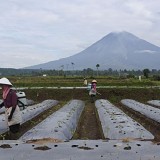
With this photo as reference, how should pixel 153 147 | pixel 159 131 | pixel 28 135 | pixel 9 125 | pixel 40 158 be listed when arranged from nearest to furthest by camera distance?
pixel 40 158
pixel 153 147
pixel 28 135
pixel 9 125
pixel 159 131

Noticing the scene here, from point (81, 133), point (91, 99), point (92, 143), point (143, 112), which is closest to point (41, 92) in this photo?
point (91, 99)

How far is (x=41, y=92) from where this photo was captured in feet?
68.3

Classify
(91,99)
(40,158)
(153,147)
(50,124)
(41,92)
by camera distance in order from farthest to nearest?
1. (41,92)
2. (91,99)
3. (50,124)
4. (153,147)
5. (40,158)

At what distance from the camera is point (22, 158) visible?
14.6 ft

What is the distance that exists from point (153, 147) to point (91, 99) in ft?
45.2

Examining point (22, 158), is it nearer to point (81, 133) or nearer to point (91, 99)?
point (81, 133)

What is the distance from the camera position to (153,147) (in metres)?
4.94

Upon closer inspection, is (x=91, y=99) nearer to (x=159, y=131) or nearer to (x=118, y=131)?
(x=159, y=131)

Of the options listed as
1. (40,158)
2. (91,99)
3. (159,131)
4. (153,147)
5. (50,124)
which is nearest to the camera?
(40,158)

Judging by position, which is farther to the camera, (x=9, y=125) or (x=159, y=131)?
(x=159, y=131)

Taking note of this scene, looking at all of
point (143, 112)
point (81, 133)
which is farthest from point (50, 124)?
point (143, 112)

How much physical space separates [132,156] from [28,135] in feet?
7.57

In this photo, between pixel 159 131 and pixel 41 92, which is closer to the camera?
pixel 159 131

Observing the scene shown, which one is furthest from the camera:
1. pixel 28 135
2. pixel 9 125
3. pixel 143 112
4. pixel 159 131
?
pixel 143 112
